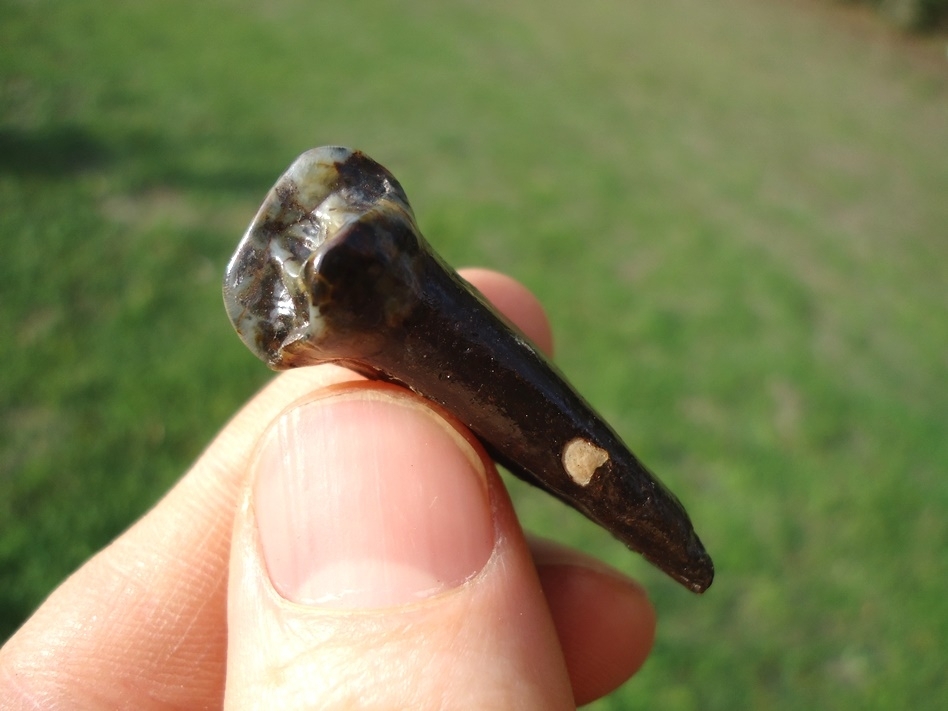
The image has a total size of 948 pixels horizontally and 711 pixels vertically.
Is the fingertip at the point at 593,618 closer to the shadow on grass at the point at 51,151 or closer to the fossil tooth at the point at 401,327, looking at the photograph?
the fossil tooth at the point at 401,327

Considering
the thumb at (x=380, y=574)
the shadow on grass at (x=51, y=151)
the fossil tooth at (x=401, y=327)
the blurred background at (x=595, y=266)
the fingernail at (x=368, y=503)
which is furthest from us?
the shadow on grass at (x=51, y=151)

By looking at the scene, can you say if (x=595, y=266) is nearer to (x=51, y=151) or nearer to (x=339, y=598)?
(x=51, y=151)

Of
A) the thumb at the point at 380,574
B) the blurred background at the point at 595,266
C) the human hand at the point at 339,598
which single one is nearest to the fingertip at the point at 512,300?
the human hand at the point at 339,598

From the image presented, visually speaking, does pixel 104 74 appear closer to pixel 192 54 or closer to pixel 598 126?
pixel 192 54

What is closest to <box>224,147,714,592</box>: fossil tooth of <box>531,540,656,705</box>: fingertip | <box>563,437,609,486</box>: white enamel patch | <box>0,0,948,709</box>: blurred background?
<box>563,437,609,486</box>: white enamel patch

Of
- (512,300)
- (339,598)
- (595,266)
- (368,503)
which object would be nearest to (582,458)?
(368,503)

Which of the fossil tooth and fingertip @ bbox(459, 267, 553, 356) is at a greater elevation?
the fossil tooth

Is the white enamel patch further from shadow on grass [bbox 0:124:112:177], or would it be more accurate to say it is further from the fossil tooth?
shadow on grass [bbox 0:124:112:177]
